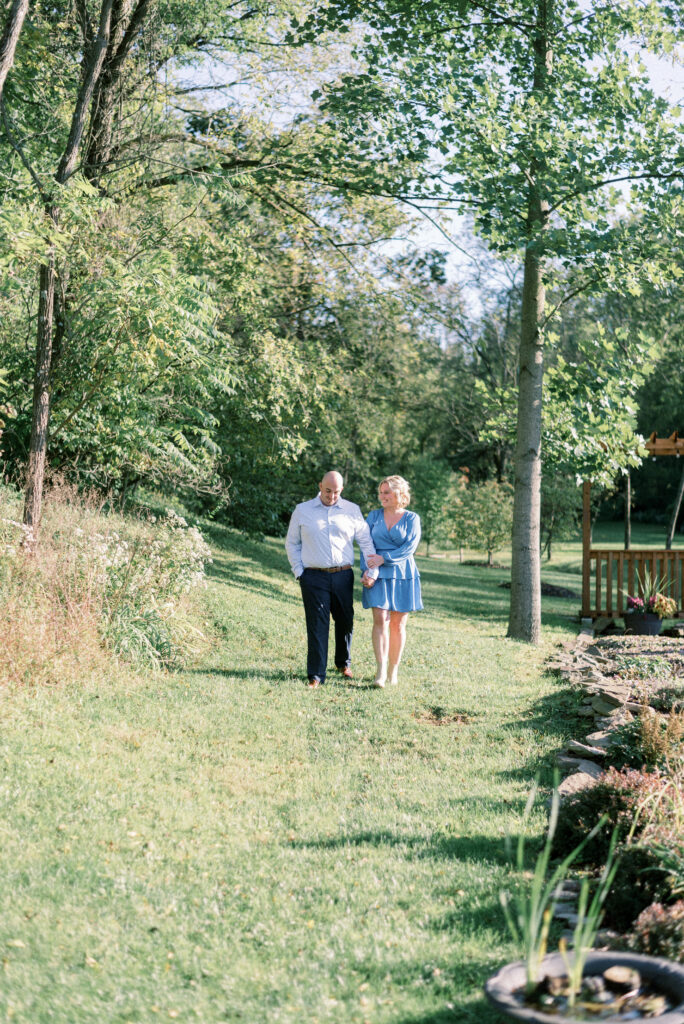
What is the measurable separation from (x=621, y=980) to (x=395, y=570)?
5.33 meters

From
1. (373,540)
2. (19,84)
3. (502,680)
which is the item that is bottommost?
(502,680)

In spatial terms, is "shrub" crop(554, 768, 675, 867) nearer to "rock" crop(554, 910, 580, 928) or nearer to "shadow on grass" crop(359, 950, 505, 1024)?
"rock" crop(554, 910, 580, 928)

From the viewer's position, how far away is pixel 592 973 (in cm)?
294

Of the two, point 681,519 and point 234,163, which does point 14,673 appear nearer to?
point 234,163

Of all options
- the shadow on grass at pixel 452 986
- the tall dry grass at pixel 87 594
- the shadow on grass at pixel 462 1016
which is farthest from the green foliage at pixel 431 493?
the shadow on grass at pixel 462 1016

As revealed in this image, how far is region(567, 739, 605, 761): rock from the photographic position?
5914 mm

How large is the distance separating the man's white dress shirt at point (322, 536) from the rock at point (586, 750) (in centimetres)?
252

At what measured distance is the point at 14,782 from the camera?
5148mm

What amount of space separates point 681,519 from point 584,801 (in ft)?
118

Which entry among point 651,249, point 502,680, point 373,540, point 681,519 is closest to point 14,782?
point 373,540

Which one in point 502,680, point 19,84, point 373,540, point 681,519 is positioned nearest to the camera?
point 373,540

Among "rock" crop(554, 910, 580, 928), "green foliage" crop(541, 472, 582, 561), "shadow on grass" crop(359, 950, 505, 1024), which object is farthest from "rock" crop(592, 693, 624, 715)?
"green foliage" crop(541, 472, 582, 561)

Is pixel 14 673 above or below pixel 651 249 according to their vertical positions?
below

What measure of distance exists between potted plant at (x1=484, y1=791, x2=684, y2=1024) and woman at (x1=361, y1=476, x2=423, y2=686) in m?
5.08
